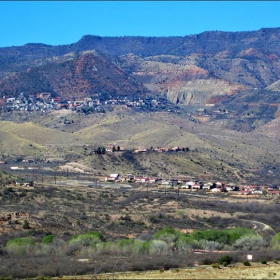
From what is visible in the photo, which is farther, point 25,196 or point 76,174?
point 76,174

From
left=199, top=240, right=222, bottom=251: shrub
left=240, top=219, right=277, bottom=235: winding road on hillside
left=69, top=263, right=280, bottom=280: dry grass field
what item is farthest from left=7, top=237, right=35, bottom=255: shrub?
left=240, top=219, right=277, bottom=235: winding road on hillside

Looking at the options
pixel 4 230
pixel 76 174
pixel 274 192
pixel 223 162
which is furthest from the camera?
pixel 223 162

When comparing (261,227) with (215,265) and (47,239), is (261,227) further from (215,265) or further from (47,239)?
(215,265)

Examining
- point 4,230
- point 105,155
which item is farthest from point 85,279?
point 105,155

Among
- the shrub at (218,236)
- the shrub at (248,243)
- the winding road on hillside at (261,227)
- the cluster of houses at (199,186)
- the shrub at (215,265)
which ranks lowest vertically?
the cluster of houses at (199,186)

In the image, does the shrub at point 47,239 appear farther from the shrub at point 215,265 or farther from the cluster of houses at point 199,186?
the cluster of houses at point 199,186

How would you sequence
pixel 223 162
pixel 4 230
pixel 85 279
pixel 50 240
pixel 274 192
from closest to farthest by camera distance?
pixel 85 279
pixel 50 240
pixel 4 230
pixel 274 192
pixel 223 162

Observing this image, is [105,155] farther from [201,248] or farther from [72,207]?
[201,248]

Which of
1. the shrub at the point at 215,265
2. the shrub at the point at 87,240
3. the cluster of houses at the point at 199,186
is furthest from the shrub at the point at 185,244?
the cluster of houses at the point at 199,186
